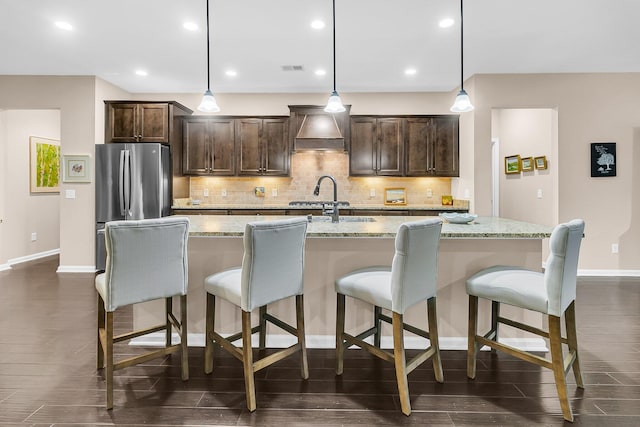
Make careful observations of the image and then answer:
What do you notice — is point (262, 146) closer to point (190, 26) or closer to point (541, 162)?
point (190, 26)

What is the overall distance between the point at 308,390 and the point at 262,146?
422 centimetres

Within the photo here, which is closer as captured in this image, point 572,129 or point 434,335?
point 434,335

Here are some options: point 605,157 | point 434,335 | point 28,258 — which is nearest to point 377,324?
point 434,335

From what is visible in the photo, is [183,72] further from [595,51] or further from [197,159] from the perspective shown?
[595,51]

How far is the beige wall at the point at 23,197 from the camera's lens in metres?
5.61

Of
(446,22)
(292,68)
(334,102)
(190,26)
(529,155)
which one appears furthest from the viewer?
(529,155)

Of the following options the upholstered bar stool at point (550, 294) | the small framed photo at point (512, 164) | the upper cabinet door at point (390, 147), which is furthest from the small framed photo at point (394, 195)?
the upholstered bar stool at point (550, 294)

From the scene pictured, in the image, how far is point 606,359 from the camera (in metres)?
2.55

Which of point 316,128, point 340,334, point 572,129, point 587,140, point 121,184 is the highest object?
point 316,128

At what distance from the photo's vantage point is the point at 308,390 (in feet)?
7.09

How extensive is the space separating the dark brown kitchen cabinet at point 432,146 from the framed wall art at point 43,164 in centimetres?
594

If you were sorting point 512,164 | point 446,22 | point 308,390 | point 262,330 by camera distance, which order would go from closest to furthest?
1. point 308,390
2. point 262,330
3. point 446,22
4. point 512,164

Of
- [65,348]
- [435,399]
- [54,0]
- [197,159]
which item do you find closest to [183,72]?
[197,159]

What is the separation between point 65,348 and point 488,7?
14.3 ft
